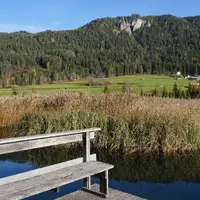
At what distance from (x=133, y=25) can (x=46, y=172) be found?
170 m

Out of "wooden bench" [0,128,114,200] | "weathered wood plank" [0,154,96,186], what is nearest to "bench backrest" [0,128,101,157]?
"wooden bench" [0,128,114,200]

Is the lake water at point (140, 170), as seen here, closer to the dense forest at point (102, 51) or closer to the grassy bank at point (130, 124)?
the grassy bank at point (130, 124)

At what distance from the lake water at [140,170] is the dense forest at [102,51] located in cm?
6646

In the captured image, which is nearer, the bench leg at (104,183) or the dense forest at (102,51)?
the bench leg at (104,183)

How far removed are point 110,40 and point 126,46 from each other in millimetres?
7353

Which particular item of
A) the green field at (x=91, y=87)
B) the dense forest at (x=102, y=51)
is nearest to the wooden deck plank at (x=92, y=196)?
the green field at (x=91, y=87)

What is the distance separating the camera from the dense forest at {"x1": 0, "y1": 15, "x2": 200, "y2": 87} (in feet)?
295

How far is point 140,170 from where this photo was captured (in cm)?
774

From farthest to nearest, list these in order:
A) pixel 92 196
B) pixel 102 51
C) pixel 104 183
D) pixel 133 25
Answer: pixel 133 25 → pixel 102 51 → pixel 92 196 → pixel 104 183

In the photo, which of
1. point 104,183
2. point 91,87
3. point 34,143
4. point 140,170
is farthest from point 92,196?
point 91,87

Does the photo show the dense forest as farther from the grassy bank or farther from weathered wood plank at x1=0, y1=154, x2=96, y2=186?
weathered wood plank at x1=0, y1=154, x2=96, y2=186

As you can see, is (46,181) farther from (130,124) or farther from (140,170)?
(130,124)

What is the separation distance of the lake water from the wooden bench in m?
1.53

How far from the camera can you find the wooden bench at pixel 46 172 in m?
3.64
